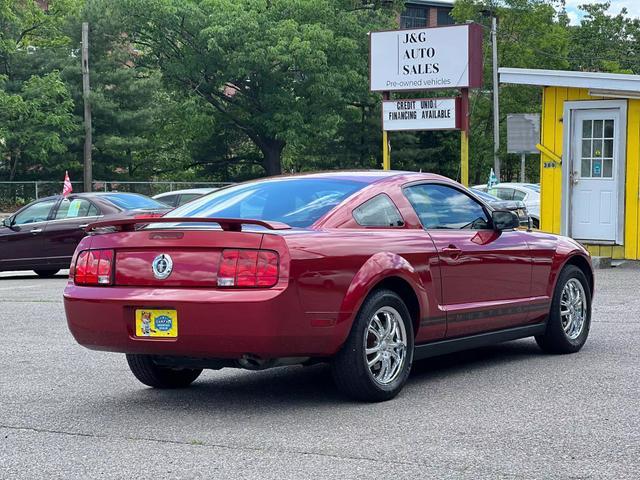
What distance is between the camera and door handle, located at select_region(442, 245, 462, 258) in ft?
24.5

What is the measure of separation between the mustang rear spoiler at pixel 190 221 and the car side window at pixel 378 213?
589 mm

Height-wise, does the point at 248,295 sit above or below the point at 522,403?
above

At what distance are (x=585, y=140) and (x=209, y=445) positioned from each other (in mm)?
14167

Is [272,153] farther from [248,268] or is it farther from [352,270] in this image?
[248,268]

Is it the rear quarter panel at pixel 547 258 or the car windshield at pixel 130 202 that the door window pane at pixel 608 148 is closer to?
the car windshield at pixel 130 202

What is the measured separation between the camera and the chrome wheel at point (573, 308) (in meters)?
8.82

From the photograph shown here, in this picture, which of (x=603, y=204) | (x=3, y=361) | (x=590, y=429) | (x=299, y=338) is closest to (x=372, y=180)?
(x=299, y=338)

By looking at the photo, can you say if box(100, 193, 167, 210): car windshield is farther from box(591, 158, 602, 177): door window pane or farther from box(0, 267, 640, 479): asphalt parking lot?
box(0, 267, 640, 479): asphalt parking lot

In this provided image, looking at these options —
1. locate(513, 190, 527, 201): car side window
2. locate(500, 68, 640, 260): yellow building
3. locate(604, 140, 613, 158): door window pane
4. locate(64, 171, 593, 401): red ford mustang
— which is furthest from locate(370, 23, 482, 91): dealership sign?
locate(64, 171, 593, 401): red ford mustang

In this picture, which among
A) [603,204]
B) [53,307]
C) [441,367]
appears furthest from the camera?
[603,204]

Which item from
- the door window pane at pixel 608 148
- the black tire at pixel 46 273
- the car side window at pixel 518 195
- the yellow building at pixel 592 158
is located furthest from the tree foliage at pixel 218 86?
the door window pane at pixel 608 148

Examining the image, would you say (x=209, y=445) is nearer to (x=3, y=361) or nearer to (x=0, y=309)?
(x=3, y=361)

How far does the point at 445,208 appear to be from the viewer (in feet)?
25.8

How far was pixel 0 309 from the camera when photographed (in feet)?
43.4
